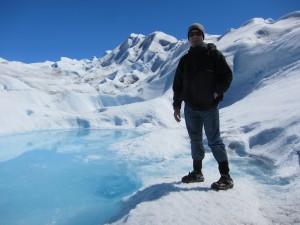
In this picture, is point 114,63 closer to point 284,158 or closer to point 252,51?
point 252,51

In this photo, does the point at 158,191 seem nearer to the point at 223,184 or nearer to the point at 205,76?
the point at 223,184

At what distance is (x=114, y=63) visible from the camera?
211ft

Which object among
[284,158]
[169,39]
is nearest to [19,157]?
[284,158]

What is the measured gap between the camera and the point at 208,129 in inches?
128

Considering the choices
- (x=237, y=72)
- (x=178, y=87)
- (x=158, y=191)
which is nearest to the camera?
(x=158, y=191)

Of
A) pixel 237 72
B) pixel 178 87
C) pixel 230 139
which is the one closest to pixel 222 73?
pixel 178 87

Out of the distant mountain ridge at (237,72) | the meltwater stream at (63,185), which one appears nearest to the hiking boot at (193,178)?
the meltwater stream at (63,185)

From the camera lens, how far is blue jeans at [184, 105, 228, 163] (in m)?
3.22

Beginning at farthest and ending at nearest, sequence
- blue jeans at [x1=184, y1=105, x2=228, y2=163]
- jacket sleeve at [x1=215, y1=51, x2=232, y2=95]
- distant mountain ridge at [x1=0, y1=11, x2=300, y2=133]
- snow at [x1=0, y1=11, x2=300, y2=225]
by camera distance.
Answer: distant mountain ridge at [x1=0, y1=11, x2=300, y2=133]
blue jeans at [x1=184, y1=105, x2=228, y2=163]
jacket sleeve at [x1=215, y1=51, x2=232, y2=95]
snow at [x1=0, y1=11, x2=300, y2=225]

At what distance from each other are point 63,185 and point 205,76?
A: 368cm

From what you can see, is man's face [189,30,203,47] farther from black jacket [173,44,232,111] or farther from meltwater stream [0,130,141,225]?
meltwater stream [0,130,141,225]

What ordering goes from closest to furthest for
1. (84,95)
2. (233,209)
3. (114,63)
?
(233,209)
(84,95)
(114,63)

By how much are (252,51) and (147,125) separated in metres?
8.38

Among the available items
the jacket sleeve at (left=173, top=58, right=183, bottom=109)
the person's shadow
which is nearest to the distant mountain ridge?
the jacket sleeve at (left=173, top=58, right=183, bottom=109)
